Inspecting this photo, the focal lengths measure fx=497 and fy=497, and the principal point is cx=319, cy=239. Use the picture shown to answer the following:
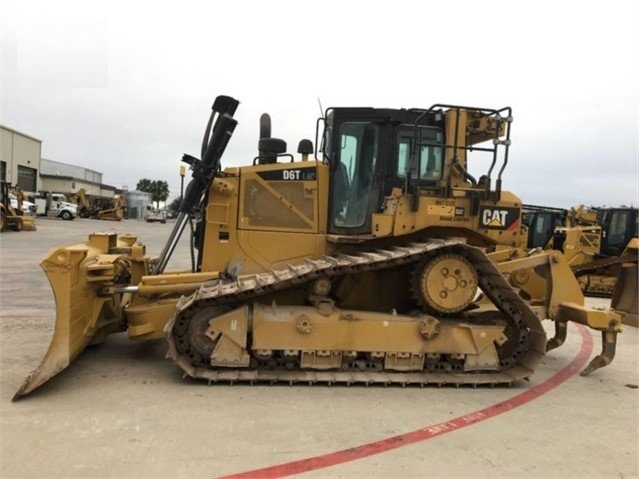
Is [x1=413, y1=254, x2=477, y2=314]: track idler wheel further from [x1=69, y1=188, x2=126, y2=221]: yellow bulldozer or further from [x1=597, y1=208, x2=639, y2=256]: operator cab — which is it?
[x1=69, y1=188, x2=126, y2=221]: yellow bulldozer

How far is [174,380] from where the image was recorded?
196 inches

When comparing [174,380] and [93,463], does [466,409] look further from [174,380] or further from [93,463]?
[93,463]

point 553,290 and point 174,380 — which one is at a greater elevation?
point 553,290

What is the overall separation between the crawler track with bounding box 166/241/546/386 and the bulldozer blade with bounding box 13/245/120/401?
909 mm

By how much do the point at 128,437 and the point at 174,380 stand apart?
4.21 ft

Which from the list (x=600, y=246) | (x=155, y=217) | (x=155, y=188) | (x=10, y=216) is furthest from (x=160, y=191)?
(x=600, y=246)

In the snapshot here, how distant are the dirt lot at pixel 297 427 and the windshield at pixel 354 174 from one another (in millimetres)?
1983

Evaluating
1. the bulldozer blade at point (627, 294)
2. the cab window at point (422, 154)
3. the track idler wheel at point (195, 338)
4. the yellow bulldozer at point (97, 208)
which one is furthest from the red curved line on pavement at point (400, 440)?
the yellow bulldozer at point (97, 208)

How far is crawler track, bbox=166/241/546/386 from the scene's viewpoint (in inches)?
195

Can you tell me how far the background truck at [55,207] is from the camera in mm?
42812

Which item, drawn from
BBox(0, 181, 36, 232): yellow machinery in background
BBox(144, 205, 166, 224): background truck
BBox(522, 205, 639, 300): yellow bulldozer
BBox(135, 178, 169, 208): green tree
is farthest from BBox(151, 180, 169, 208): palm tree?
BBox(522, 205, 639, 300): yellow bulldozer

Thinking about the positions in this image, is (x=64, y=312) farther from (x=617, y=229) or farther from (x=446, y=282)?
(x=617, y=229)

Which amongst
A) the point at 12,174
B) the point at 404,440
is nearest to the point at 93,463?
the point at 404,440

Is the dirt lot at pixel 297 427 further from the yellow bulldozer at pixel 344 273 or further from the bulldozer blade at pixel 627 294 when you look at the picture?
the bulldozer blade at pixel 627 294
